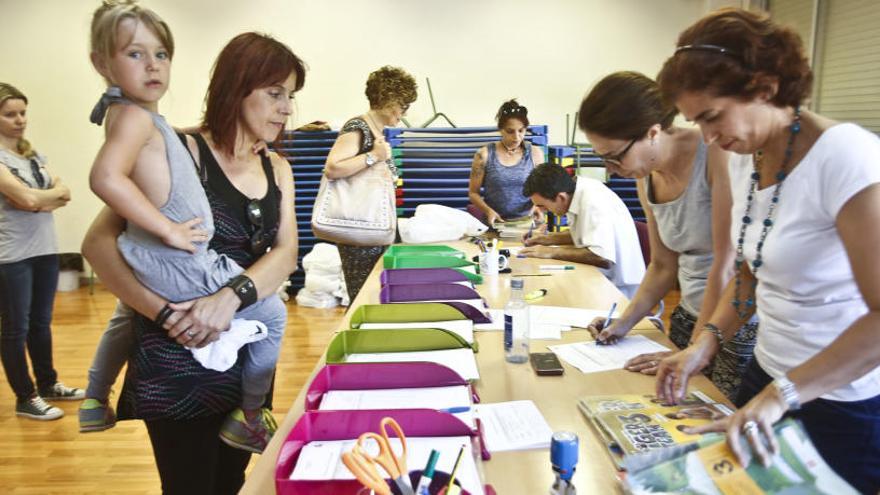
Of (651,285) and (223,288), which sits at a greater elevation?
(223,288)

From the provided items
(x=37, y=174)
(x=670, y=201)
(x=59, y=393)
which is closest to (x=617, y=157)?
(x=670, y=201)

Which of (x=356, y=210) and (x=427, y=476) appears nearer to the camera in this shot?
(x=427, y=476)

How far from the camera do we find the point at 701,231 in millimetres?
1814

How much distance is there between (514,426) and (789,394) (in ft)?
1.75

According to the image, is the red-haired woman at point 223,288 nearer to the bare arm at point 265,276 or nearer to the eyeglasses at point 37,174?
the bare arm at point 265,276

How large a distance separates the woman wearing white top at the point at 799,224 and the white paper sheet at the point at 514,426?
38 cm

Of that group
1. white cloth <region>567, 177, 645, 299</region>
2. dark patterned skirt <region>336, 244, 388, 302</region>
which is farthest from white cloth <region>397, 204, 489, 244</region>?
white cloth <region>567, 177, 645, 299</region>

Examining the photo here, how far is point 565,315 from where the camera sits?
6.92ft

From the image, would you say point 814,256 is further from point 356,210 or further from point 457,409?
point 356,210

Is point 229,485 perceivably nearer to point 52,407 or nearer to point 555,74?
point 52,407

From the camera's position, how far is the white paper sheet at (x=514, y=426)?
48.2 inches

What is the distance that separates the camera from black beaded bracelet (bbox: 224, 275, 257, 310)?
1.52 m

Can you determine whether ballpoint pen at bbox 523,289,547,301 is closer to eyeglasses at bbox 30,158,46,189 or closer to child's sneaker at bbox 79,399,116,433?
child's sneaker at bbox 79,399,116,433

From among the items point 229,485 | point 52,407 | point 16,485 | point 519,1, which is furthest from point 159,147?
point 519,1
